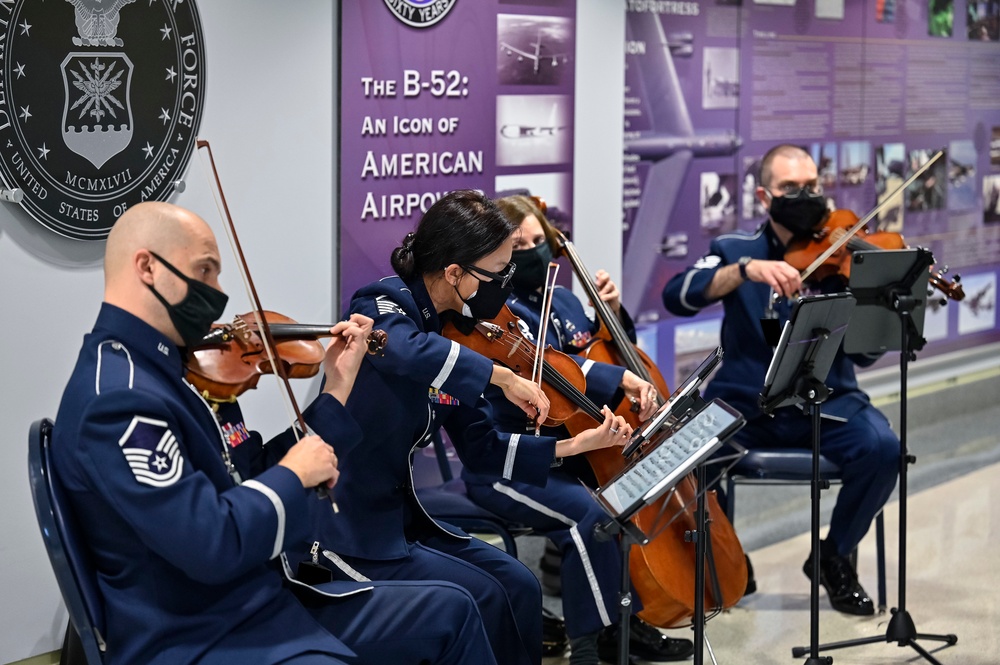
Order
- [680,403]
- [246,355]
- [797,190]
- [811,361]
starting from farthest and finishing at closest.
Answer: [797,190], [811,361], [680,403], [246,355]

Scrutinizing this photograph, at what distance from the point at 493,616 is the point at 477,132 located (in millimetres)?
1831

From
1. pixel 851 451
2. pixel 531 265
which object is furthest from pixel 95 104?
pixel 851 451

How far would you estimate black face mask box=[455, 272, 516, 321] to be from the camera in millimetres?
2779

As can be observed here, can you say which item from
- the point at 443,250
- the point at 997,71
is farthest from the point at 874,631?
the point at 997,71

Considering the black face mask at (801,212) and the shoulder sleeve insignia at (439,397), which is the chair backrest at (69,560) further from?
the black face mask at (801,212)

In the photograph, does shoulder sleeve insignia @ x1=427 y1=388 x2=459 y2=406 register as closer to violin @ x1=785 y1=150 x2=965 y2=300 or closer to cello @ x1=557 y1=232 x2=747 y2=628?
cello @ x1=557 y1=232 x2=747 y2=628

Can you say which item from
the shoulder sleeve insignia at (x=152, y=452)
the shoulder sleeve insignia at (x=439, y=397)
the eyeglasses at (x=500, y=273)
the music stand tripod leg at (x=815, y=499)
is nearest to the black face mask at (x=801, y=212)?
the music stand tripod leg at (x=815, y=499)

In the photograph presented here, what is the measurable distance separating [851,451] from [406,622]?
6.39 ft

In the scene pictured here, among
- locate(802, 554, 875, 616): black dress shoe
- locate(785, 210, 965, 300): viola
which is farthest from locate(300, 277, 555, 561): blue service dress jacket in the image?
locate(802, 554, 875, 616): black dress shoe

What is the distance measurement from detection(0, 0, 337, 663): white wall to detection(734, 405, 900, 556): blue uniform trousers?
1445 mm

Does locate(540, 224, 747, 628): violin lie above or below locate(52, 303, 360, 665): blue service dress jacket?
below

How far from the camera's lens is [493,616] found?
2.68m

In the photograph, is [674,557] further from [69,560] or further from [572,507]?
[69,560]

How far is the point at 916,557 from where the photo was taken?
4.43 m
